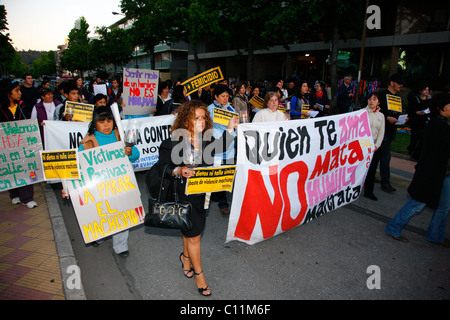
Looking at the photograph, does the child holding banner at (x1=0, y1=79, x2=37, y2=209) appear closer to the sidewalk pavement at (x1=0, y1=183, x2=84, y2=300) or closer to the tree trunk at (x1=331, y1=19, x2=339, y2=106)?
the sidewalk pavement at (x1=0, y1=183, x2=84, y2=300)

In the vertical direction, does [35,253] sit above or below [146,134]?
below

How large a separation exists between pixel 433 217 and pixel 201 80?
4708mm

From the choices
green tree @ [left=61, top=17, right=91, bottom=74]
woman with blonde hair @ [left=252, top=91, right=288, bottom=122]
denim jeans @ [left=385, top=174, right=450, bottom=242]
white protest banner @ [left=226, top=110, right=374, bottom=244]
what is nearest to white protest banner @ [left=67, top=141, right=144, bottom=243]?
white protest banner @ [left=226, top=110, right=374, bottom=244]

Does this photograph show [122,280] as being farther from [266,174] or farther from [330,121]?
[330,121]

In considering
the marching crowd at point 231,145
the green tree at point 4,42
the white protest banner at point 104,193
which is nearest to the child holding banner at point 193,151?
the marching crowd at point 231,145

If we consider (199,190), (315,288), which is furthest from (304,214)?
(199,190)

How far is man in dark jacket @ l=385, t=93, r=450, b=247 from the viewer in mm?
3453

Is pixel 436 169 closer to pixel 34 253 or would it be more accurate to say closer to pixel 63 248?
pixel 63 248

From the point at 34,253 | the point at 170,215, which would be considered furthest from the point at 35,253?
the point at 170,215

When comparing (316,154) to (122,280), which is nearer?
(122,280)

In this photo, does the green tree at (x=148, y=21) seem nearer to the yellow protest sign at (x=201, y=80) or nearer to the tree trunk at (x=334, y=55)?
the tree trunk at (x=334, y=55)

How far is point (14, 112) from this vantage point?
5051 millimetres

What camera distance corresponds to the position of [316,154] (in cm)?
400
